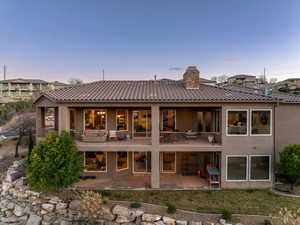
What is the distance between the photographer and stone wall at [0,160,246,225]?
8.75 m

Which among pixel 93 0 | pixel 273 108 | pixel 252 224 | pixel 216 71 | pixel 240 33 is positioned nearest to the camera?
pixel 252 224

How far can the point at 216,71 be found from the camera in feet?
97.1

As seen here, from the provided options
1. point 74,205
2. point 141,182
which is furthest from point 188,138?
point 74,205

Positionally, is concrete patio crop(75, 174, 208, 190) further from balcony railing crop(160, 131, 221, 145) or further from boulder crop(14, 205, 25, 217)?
boulder crop(14, 205, 25, 217)

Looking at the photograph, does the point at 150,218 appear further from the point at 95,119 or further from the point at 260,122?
the point at 260,122

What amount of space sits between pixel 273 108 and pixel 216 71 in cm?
2031

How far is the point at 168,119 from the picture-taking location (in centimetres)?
1361

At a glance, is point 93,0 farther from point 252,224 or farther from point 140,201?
point 252,224

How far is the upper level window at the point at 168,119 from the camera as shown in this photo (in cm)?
1352

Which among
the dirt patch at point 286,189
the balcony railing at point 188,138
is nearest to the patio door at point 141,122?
the balcony railing at point 188,138

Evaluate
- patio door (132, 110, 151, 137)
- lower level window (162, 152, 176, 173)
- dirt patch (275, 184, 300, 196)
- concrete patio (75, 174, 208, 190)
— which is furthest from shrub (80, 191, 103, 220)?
dirt patch (275, 184, 300, 196)

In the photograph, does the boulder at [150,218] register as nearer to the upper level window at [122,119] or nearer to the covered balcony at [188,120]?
the covered balcony at [188,120]

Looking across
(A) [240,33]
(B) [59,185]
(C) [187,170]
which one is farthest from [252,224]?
(A) [240,33]

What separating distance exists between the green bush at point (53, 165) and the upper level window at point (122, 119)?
162 inches
